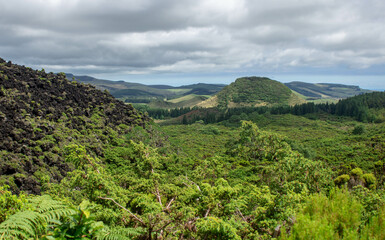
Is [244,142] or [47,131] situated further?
[244,142]

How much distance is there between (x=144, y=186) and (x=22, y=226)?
6333 mm

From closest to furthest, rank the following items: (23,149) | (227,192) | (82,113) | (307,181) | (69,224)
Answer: (69,224), (227,192), (307,181), (23,149), (82,113)

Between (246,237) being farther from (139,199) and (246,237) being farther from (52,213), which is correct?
(52,213)

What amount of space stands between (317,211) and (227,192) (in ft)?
9.54

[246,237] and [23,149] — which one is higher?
[246,237]

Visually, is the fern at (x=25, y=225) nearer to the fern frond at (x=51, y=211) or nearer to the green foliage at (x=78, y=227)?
the fern frond at (x=51, y=211)

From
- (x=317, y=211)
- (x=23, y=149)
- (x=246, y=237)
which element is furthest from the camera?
(x=23, y=149)

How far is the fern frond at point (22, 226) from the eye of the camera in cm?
347

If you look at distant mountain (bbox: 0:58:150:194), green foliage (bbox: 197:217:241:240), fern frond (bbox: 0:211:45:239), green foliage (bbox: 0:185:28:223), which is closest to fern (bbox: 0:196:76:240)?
fern frond (bbox: 0:211:45:239)

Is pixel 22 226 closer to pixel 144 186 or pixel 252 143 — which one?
pixel 144 186

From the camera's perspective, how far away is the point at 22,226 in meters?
3.52

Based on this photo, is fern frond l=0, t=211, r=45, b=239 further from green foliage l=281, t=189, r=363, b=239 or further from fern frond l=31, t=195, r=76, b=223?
green foliage l=281, t=189, r=363, b=239

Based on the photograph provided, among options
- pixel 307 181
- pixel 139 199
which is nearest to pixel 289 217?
pixel 139 199

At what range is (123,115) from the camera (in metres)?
45.0
